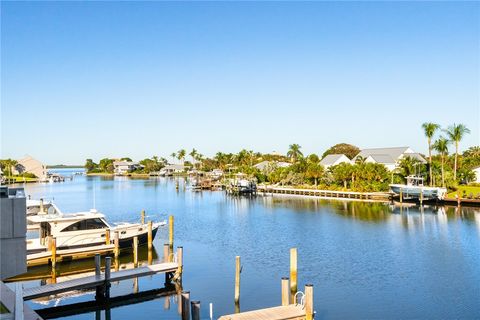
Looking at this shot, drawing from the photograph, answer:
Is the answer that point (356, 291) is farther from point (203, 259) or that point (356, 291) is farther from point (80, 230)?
point (80, 230)

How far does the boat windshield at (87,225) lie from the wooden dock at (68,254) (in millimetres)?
1865

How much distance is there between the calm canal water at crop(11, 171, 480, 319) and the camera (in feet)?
77.6

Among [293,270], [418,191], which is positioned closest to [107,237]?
[293,270]

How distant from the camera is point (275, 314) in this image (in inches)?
733

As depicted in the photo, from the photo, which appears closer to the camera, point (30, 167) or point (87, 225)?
point (87, 225)

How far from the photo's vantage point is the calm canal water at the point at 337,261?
23.6 meters

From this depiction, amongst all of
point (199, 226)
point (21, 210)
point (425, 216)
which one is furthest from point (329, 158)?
point (21, 210)

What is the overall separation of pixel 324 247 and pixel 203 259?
10.7 meters

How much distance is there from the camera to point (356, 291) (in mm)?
25781

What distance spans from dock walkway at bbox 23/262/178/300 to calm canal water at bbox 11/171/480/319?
143 centimetres

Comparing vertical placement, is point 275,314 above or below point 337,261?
above

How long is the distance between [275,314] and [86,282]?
10.6 metres

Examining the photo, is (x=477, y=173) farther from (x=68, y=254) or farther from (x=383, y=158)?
(x=68, y=254)

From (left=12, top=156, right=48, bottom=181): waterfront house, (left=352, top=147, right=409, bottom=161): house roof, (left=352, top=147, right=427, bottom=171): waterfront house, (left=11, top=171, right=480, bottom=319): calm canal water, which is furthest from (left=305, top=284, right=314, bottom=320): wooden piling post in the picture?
(left=12, top=156, right=48, bottom=181): waterfront house
